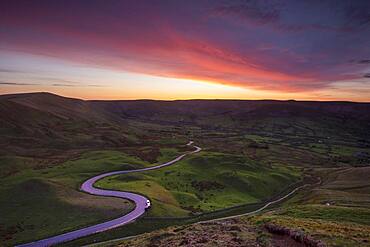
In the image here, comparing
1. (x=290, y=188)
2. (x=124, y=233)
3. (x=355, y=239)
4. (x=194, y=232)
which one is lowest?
(x=290, y=188)

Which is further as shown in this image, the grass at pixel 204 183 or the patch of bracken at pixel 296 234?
the grass at pixel 204 183

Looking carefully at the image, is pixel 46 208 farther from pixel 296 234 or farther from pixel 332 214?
pixel 332 214

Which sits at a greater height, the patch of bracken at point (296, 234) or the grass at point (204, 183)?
the patch of bracken at point (296, 234)

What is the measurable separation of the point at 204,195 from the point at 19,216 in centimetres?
5553

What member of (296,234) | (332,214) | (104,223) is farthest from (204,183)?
(296,234)

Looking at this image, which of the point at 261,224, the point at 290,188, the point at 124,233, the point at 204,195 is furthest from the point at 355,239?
the point at 290,188

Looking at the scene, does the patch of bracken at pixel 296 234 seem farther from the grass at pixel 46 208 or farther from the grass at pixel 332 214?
the grass at pixel 46 208

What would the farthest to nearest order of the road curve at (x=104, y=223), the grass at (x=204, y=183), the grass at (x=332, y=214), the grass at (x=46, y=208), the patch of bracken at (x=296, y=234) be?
1. the grass at (x=204, y=183)
2. the grass at (x=46, y=208)
3. the road curve at (x=104, y=223)
4. the grass at (x=332, y=214)
5. the patch of bracken at (x=296, y=234)

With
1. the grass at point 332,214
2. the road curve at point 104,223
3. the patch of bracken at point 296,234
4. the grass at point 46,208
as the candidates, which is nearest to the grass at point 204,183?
the road curve at point 104,223

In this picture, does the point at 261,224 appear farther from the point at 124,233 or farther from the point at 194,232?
the point at 124,233

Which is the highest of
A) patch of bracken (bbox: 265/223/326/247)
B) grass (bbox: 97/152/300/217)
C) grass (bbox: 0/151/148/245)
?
patch of bracken (bbox: 265/223/326/247)

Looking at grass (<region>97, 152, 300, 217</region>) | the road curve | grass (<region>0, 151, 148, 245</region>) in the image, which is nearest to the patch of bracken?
the road curve

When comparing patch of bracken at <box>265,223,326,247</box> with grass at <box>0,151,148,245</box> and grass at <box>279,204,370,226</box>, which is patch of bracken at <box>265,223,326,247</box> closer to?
grass at <box>279,204,370,226</box>

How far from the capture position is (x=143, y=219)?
6688 cm
